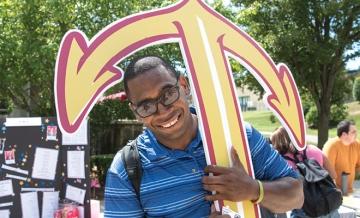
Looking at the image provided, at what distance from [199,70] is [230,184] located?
0.56 metres

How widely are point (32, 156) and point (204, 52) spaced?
6.57 feet

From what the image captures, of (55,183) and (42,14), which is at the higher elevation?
(42,14)

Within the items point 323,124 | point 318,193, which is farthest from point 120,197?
point 323,124

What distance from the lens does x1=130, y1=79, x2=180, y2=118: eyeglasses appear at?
1.92 meters

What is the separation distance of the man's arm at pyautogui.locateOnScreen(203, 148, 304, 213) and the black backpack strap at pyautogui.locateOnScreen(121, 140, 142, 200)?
24 centimetres

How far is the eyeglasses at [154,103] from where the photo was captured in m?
1.92

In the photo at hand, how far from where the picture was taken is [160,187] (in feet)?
6.16

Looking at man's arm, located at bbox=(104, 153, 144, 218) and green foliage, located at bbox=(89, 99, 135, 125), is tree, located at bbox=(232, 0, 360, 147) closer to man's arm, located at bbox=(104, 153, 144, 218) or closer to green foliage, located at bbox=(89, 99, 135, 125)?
green foliage, located at bbox=(89, 99, 135, 125)

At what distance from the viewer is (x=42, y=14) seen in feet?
30.1

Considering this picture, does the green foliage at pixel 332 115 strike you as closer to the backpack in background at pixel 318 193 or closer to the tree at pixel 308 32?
the tree at pixel 308 32

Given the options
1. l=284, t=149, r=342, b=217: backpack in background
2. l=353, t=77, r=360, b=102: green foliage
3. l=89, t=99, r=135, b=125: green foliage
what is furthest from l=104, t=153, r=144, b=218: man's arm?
l=353, t=77, r=360, b=102: green foliage

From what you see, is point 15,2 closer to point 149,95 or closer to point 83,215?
point 83,215

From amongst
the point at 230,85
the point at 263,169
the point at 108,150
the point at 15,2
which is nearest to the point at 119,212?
the point at 263,169

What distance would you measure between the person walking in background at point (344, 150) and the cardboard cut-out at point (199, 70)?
388cm
